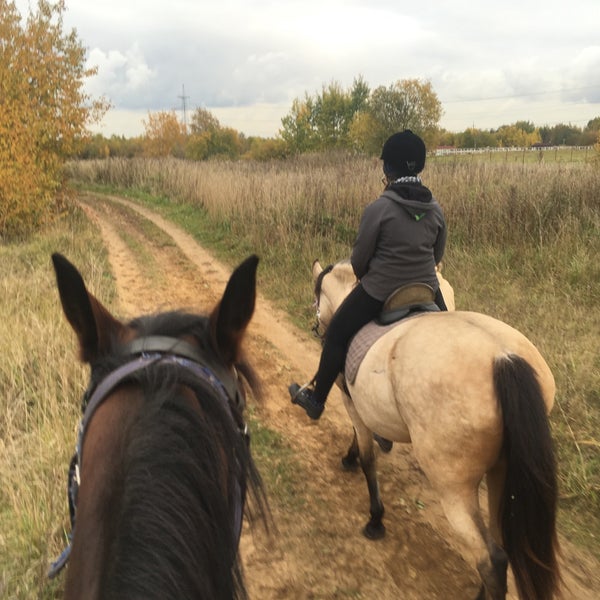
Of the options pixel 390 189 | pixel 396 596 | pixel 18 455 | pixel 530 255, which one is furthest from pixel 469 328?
pixel 530 255

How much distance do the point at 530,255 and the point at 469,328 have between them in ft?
18.3

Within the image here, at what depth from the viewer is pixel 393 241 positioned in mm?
3096

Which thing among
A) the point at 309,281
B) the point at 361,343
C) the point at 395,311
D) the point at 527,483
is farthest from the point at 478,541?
the point at 309,281

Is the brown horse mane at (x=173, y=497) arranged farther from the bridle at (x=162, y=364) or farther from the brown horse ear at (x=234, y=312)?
the brown horse ear at (x=234, y=312)

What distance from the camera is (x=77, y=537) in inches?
37.5

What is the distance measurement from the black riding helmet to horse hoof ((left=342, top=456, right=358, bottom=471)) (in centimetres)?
228

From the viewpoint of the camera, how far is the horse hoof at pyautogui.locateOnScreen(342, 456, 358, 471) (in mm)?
3803

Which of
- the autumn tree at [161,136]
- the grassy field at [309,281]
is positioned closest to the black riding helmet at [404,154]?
the grassy field at [309,281]

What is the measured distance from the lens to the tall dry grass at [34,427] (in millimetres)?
2576

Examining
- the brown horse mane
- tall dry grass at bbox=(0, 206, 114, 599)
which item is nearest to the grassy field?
tall dry grass at bbox=(0, 206, 114, 599)

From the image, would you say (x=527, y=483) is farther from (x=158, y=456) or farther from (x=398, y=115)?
(x=398, y=115)

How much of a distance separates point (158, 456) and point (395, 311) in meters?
2.40

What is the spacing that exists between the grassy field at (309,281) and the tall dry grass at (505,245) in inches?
0.7

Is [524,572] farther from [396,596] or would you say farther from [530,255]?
[530,255]
